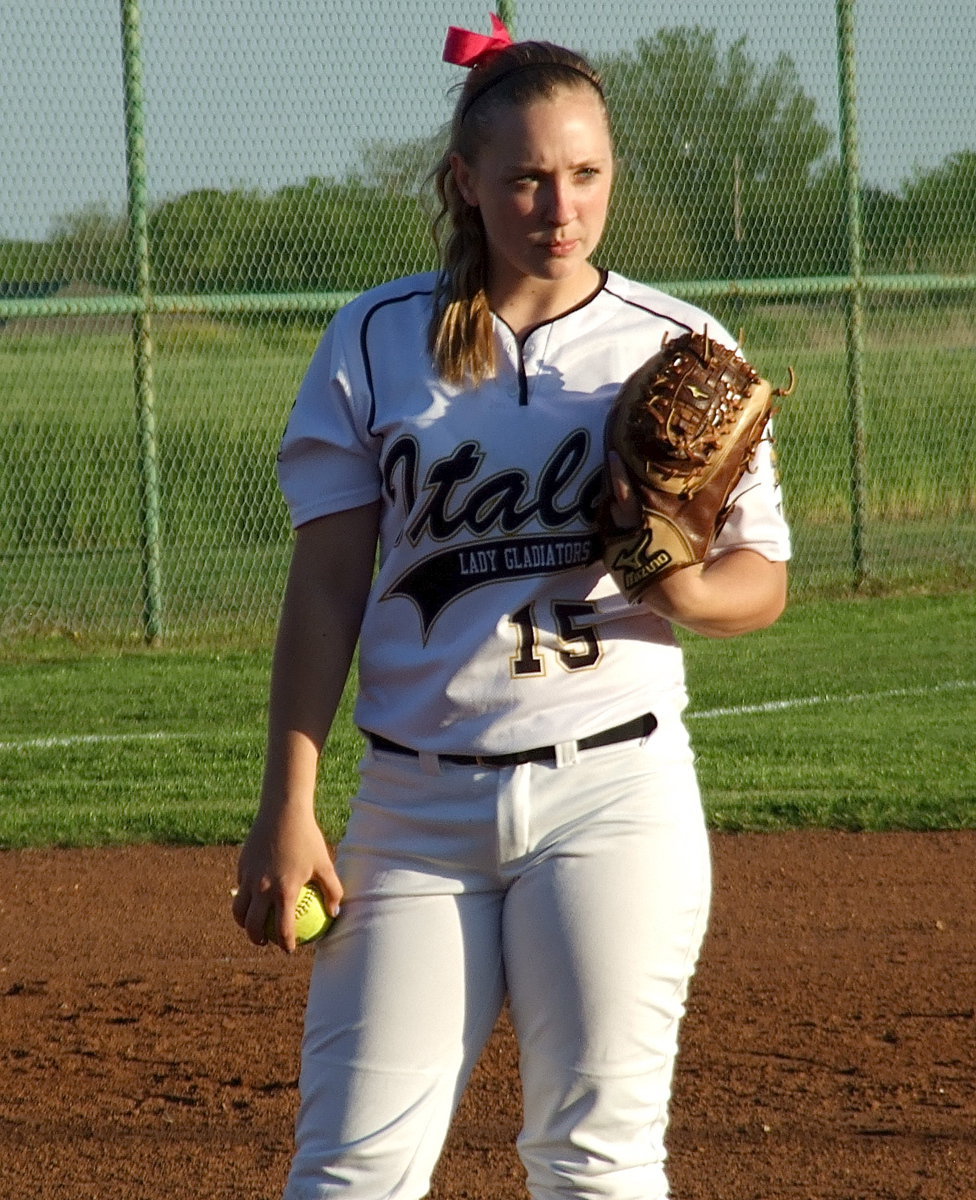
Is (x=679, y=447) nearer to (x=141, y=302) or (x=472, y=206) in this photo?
(x=472, y=206)

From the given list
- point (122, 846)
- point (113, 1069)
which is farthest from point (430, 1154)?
point (122, 846)

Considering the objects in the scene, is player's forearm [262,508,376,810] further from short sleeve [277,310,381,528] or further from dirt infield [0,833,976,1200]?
dirt infield [0,833,976,1200]

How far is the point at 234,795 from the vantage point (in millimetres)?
6211

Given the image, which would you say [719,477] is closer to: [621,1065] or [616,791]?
[616,791]

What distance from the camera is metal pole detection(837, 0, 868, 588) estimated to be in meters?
10.4

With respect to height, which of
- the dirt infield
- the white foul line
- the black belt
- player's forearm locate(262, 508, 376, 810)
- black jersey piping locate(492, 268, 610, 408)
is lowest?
the white foul line

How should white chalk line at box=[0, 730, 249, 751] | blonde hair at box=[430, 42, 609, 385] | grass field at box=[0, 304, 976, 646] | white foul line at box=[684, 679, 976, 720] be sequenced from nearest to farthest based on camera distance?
blonde hair at box=[430, 42, 609, 385]
white chalk line at box=[0, 730, 249, 751]
white foul line at box=[684, 679, 976, 720]
grass field at box=[0, 304, 976, 646]

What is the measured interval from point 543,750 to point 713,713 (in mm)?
5348

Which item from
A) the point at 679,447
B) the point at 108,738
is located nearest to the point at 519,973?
the point at 679,447

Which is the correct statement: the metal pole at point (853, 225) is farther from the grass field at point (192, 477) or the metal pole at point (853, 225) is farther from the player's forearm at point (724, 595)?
the player's forearm at point (724, 595)

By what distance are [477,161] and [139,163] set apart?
284 inches

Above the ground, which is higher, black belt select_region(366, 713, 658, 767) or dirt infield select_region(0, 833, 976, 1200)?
black belt select_region(366, 713, 658, 767)

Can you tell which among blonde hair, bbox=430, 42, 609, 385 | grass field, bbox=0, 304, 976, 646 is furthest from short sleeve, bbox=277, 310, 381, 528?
grass field, bbox=0, 304, 976, 646

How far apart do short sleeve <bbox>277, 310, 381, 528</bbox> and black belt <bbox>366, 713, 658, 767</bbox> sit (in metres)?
0.32
